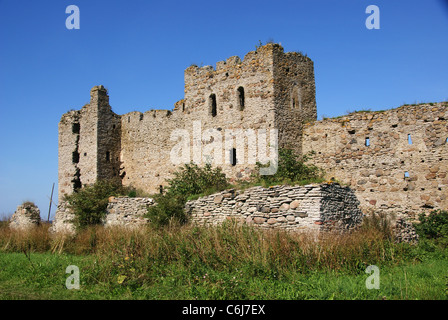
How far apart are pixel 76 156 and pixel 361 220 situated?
18445 millimetres

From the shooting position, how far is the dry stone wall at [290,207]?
11.2 meters

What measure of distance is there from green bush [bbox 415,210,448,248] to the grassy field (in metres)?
1.47

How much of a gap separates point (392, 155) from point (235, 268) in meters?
9.34

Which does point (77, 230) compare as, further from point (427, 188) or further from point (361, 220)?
point (427, 188)

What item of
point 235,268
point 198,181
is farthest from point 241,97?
point 235,268

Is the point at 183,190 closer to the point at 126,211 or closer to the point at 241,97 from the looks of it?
the point at 126,211

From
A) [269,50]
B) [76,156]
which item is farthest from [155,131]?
[269,50]

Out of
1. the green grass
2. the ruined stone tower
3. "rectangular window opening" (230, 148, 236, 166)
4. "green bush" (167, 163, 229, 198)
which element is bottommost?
the green grass

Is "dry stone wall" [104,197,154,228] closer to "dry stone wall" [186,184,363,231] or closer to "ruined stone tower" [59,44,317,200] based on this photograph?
"dry stone wall" [186,184,363,231]

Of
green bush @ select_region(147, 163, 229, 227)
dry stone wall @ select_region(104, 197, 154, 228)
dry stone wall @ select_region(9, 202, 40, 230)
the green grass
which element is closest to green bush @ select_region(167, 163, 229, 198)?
green bush @ select_region(147, 163, 229, 227)

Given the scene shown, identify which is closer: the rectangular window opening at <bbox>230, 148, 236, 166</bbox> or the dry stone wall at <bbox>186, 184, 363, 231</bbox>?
the dry stone wall at <bbox>186, 184, 363, 231</bbox>

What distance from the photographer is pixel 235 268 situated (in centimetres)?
890

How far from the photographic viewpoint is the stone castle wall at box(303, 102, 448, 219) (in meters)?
14.4
